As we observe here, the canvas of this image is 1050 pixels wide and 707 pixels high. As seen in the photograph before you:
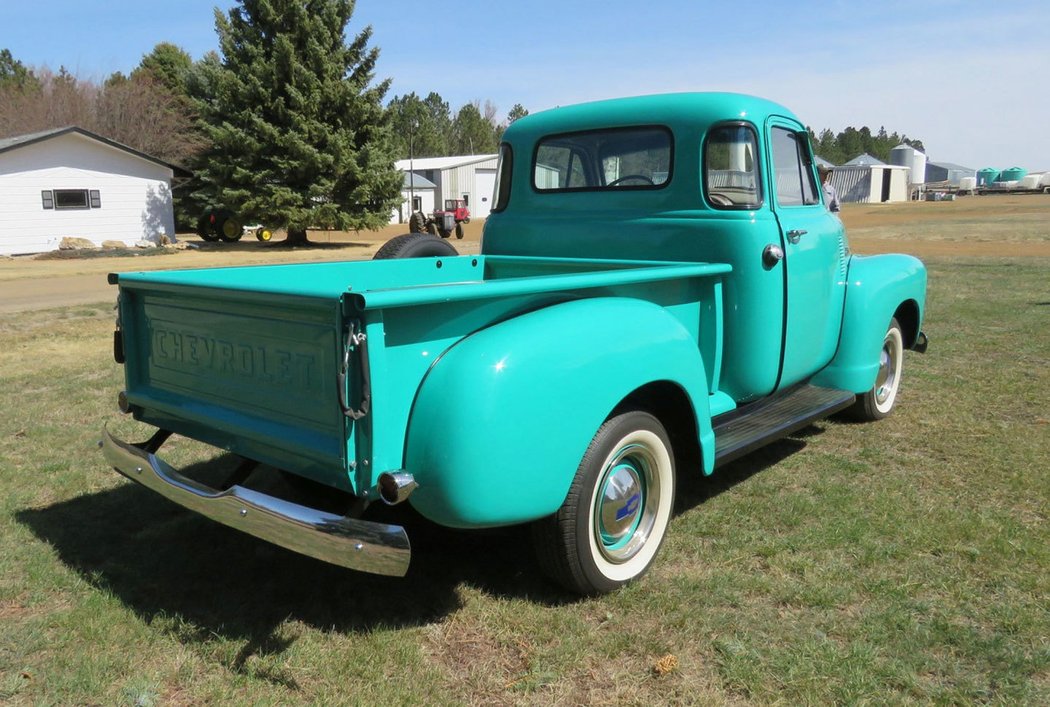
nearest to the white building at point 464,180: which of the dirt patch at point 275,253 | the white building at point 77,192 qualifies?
the dirt patch at point 275,253

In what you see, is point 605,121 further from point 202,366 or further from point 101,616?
point 101,616

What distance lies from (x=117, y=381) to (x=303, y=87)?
1906 cm

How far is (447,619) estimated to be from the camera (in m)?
2.93

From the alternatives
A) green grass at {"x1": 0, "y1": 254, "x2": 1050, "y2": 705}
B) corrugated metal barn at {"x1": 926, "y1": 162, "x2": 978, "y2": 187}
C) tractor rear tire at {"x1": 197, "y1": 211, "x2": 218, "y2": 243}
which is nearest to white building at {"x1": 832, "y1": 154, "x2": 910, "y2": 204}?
corrugated metal barn at {"x1": 926, "y1": 162, "x2": 978, "y2": 187}

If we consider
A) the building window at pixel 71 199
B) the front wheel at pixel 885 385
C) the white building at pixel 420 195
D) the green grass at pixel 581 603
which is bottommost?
the green grass at pixel 581 603

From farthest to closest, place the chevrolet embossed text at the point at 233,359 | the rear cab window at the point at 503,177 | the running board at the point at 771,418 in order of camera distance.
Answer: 1. the rear cab window at the point at 503,177
2. the running board at the point at 771,418
3. the chevrolet embossed text at the point at 233,359

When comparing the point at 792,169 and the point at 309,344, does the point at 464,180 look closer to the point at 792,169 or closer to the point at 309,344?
the point at 792,169

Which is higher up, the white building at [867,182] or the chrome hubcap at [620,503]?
the white building at [867,182]

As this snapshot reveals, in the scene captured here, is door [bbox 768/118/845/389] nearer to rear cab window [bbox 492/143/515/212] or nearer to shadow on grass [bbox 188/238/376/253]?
rear cab window [bbox 492/143/515/212]

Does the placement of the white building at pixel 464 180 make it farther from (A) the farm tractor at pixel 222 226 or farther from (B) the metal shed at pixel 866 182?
(B) the metal shed at pixel 866 182

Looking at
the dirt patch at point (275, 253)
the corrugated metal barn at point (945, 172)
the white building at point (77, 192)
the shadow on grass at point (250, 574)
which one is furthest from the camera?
the corrugated metal barn at point (945, 172)

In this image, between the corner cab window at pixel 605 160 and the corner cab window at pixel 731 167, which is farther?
the corner cab window at pixel 605 160

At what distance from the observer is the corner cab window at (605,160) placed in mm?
4090

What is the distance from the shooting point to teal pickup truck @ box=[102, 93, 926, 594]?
96.1 inches
